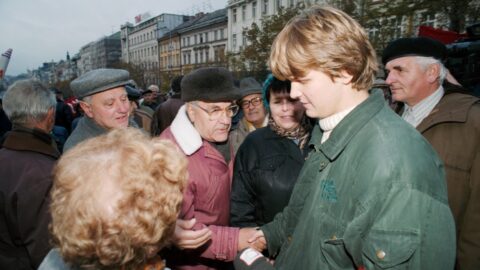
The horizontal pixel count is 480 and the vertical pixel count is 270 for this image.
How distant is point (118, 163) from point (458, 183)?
2318mm

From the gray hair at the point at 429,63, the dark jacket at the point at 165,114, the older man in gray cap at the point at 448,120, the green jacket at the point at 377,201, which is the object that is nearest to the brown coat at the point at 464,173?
the older man in gray cap at the point at 448,120

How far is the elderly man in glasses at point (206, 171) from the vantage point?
1900mm

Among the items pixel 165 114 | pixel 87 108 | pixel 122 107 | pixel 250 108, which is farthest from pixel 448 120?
pixel 165 114

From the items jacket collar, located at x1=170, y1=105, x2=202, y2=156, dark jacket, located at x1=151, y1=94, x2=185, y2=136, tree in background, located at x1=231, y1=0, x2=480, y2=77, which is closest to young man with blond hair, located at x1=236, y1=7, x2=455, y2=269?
jacket collar, located at x1=170, y1=105, x2=202, y2=156

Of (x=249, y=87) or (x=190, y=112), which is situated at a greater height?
(x=249, y=87)

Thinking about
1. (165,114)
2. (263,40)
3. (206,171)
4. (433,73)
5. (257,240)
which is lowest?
(257,240)

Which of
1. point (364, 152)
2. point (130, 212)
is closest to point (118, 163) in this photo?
point (130, 212)

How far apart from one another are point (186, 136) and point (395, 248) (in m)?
1.31

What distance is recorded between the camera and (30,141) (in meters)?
2.17

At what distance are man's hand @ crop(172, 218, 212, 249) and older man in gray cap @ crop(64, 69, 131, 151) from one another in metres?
1.47

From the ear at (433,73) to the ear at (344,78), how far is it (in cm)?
173

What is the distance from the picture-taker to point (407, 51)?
2750 millimetres

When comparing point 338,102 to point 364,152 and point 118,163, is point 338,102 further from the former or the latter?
point 118,163

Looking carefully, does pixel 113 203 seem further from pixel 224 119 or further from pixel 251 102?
pixel 251 102
